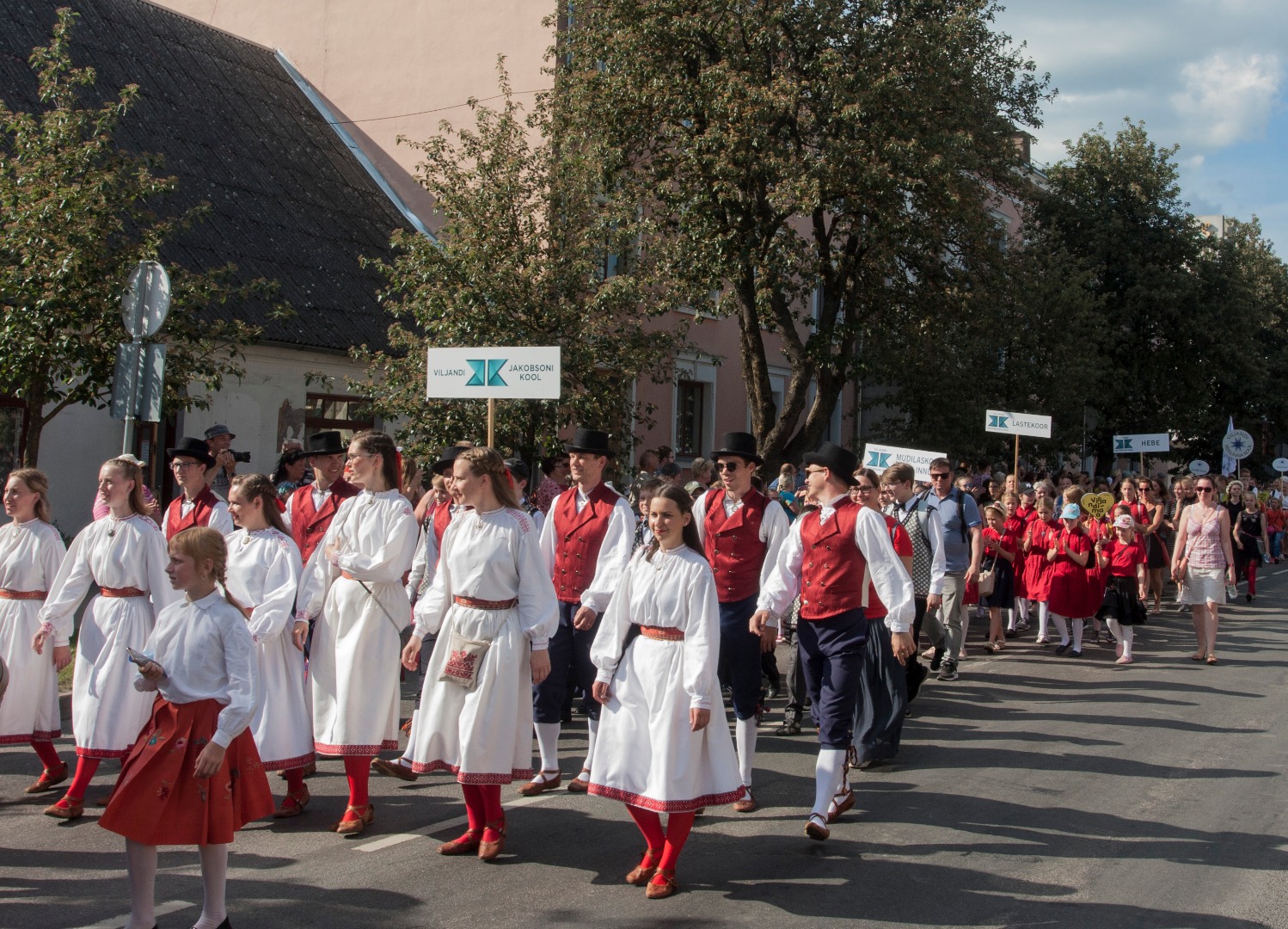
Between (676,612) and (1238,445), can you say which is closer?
(676,612)

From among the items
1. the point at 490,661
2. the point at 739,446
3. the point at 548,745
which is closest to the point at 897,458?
the point at 739,446

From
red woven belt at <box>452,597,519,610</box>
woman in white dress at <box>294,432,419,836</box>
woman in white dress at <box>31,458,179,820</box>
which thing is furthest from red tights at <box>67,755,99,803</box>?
red woven belt at <box>452,597,519,610</box>

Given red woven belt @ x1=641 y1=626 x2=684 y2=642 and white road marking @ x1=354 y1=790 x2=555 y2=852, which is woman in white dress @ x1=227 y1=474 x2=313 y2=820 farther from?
red woven belt @ x1=641 y1=626 x2=684 y2=642

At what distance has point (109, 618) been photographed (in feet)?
20.7

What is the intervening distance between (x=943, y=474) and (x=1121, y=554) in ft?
10.8

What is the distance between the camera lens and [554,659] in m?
7.55

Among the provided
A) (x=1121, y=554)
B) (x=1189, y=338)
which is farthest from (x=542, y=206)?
(x=1189, y=338)

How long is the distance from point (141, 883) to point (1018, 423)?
15.2 meters

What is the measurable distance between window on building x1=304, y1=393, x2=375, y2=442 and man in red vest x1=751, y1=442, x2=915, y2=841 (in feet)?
43.4

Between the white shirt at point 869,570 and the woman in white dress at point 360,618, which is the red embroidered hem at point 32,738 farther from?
the white shirt at point 869,570

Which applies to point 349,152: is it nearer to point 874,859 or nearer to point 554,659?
point 554,659

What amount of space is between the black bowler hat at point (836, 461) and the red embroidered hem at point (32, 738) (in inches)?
170

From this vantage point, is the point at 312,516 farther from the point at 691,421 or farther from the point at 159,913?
the point at 691,421

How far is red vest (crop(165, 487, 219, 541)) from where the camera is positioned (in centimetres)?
737
